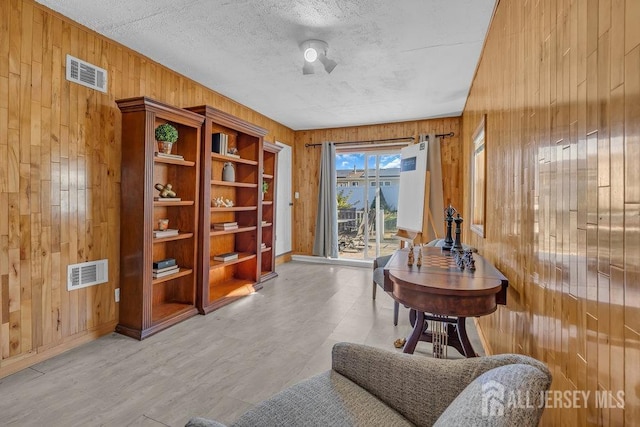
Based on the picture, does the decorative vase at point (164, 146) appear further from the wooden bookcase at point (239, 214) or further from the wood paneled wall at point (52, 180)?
the wooden bookcase at point (239, 214)

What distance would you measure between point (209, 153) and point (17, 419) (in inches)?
96.7

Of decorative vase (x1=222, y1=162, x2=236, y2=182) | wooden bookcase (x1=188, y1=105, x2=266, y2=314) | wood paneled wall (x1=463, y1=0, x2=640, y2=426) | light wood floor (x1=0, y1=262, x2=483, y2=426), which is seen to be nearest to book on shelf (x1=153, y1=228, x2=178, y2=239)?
wooden bookcase (x1=188, y1=105, x2=266, y2=314)

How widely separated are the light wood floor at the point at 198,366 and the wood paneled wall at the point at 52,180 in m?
0.30

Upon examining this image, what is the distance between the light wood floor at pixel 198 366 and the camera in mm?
1721

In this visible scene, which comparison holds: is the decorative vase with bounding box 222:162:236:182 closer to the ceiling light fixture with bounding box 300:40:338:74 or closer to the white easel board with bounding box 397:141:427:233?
the ceiling light fixture with bounding box 300:40:338:74

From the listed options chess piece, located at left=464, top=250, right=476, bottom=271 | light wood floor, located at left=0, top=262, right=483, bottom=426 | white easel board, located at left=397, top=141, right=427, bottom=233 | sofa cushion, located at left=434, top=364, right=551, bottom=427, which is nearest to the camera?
sofa cushion, located at left=434, top=364, right=551, bottom=427

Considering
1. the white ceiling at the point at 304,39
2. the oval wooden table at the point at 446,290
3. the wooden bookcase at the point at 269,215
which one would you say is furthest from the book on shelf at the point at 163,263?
the oval wooden table at the point at 446,290

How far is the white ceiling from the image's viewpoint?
2.25 metres

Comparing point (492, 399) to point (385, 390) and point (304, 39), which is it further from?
point (304, 39)

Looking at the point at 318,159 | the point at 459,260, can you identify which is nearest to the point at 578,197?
the point at 459,260

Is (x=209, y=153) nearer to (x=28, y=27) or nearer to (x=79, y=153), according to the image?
(x=79, y=153)

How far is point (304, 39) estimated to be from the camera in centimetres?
267

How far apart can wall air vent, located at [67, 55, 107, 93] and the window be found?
10.9 ft

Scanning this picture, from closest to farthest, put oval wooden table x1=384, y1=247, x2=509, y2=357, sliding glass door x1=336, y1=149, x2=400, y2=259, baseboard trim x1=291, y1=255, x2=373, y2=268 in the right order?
oval wooden table x1=384, y1=247, x2=509, y2=357
baseboard trim x1=291, y1=255, x2=373, y2=268
sliding glass door x1=336, y1=149, x2=400, y2=259
